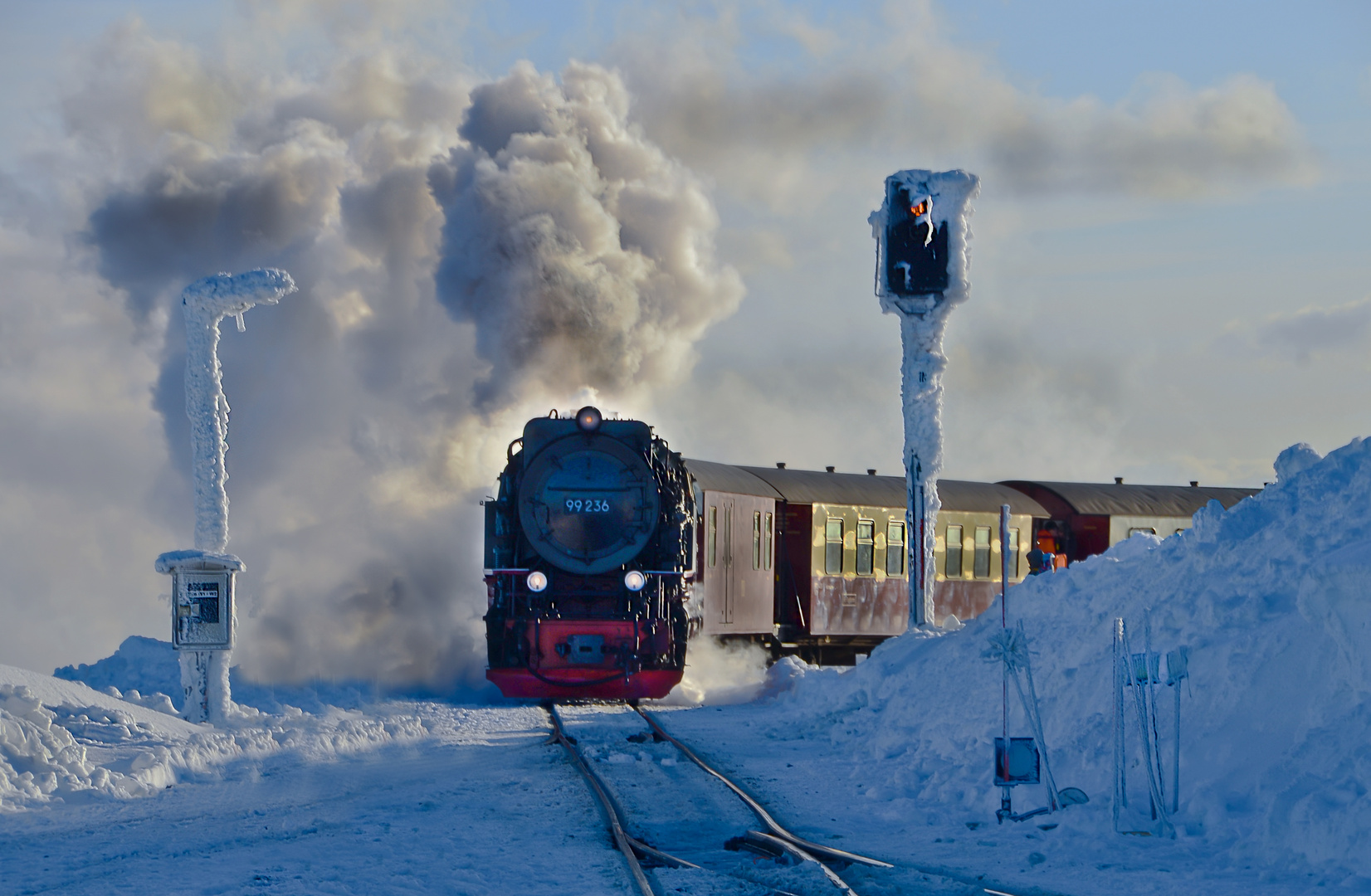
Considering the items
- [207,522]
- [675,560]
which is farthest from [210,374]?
[675,560]

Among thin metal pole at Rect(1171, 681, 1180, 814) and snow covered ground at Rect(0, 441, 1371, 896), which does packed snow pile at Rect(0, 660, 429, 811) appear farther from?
thin metal pole at Rect(1171, 681, 1180, 814)

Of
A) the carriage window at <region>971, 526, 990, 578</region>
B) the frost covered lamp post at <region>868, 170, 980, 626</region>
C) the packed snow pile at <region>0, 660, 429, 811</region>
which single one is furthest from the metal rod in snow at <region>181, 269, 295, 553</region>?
the carriage window at <region>971, 526, 990, 578</region>

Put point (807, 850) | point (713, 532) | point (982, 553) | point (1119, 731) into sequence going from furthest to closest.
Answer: point (982, 553)
point (713, 532)
point (1119, 731)
point (807, 850)

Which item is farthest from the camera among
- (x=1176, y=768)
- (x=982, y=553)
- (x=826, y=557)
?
(x=982, y=553)

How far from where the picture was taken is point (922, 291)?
20109 millimetres

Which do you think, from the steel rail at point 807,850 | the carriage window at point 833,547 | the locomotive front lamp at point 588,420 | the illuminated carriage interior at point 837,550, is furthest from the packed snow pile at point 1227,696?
the carriage window at point 833,547

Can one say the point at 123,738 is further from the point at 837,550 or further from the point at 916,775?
the point at 837,550

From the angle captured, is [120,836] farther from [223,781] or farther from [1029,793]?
[1029,793]

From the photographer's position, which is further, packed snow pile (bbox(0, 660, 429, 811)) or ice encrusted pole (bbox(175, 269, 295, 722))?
ice encrusted pole (bbox(175, 269, 295, 722))

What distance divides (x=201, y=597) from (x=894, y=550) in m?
14.8

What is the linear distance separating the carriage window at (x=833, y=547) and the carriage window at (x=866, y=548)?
47cm

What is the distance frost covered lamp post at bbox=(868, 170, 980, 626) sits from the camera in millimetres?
19938

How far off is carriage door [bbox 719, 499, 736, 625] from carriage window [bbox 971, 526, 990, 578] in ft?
23.3

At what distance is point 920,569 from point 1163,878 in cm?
1166
